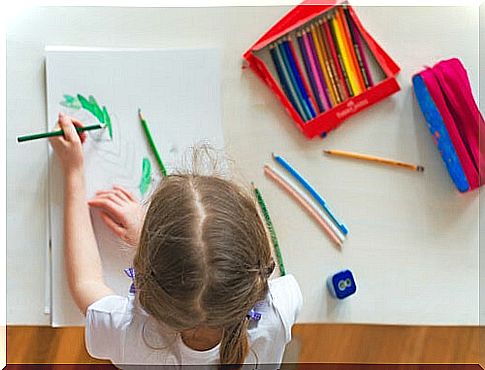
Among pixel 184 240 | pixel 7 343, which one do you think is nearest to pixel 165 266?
pixel 184 240

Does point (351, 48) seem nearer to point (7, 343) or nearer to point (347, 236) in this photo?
point (347, 236)

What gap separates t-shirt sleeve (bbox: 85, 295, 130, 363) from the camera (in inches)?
37.9

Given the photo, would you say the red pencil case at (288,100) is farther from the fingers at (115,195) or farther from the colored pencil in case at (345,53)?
the fingers at (115,195)

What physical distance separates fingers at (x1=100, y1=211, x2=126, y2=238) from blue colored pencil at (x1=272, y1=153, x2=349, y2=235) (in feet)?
0.68

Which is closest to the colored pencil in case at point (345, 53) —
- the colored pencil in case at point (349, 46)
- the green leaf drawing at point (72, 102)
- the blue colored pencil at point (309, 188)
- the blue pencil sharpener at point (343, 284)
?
the colored pencil in case at point (349, 46)

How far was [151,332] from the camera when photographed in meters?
0.94

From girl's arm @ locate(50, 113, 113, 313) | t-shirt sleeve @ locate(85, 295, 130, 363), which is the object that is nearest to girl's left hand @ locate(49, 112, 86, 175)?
girl's arm @ locate(50, 113, 113, 313)

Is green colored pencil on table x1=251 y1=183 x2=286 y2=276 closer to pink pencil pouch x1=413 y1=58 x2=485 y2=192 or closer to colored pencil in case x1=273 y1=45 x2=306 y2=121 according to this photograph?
colored pencil in case x1=273 y1=45 x2=306 y2=121

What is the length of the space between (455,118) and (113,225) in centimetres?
44

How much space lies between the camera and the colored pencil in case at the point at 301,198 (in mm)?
1023

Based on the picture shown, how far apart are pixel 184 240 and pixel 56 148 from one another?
282 mm

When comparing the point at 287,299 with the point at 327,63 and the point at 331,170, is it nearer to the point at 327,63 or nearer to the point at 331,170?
the point at 331,170

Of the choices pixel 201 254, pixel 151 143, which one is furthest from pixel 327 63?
pixel 201 254

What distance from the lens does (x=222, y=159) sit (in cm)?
101
